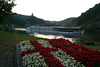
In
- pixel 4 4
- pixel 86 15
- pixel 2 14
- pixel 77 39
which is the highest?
pixel 86 15

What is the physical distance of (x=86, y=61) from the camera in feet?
14.1

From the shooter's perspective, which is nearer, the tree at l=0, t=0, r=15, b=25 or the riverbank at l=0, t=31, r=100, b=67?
the riverbank at l=0, t=31, r=100, b=67

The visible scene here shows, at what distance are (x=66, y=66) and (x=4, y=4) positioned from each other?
48.5 feet

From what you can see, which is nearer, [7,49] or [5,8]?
[7,49]

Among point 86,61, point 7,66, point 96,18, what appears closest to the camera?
point 86,61

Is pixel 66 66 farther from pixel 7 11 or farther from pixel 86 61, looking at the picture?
pixel 7 11

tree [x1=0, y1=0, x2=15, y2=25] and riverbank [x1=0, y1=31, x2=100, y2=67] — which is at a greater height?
tree [x1=0, y1=0, x2=15, y2=25]

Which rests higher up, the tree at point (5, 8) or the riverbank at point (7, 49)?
the tree at point (5, 8)

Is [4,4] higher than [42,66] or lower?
higher

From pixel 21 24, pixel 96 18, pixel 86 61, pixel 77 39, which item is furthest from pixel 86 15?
pixel 86 61

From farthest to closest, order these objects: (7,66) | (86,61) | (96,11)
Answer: (96,11)
(7,66)
(86,61)

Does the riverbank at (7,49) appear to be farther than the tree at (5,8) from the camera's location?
No

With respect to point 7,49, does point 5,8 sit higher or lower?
higher

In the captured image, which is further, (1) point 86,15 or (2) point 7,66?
(1) point 86,15
